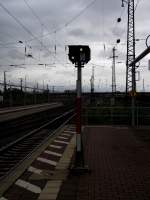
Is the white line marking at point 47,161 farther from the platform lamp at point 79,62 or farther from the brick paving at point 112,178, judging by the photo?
the platform lamp at point 79,62

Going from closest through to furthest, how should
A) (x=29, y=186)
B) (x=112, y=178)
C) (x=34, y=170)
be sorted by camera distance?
(x=29, y=186), (x=112, y=178), (x=34, y=170)

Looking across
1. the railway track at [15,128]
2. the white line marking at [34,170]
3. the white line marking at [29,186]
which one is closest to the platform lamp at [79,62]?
the white line marking at [34,170]

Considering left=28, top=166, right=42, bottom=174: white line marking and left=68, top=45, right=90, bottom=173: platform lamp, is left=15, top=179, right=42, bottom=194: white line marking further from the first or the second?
left=68, top=45, right=90, bottom=173: platform lamp

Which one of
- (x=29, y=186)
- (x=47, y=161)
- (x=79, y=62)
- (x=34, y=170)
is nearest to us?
(x=29, y=186)

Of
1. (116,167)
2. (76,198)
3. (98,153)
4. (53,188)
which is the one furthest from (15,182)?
(98,153)

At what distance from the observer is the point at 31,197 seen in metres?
6.96

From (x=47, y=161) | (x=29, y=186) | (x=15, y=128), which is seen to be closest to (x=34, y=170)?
(x=47, y=161)

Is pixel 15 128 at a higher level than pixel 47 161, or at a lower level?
lower

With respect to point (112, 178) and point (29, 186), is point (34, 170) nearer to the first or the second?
point (29, 186)

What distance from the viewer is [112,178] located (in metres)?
8.18

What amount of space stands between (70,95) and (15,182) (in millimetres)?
109846

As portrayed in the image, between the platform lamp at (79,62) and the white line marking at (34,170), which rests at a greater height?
the platform lamp at (79,62)

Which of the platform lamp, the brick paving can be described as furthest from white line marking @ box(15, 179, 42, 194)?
the platform lamp

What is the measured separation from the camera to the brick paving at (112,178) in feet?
22.5
